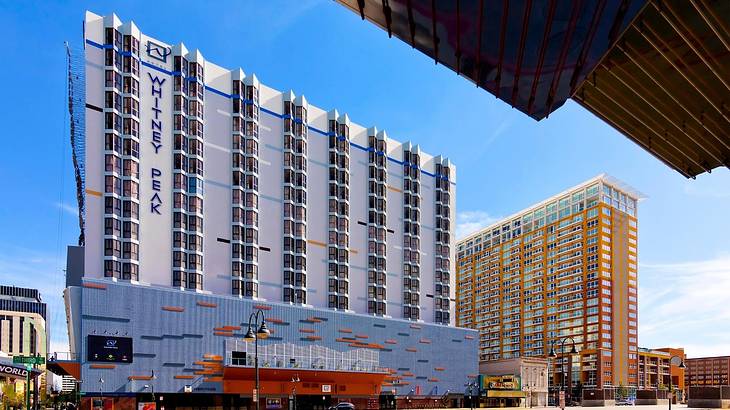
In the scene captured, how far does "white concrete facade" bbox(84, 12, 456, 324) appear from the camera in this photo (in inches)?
2781

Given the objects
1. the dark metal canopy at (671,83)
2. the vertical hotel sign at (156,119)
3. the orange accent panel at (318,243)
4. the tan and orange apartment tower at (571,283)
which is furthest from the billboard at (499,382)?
the dark metal canopy at (671,83)

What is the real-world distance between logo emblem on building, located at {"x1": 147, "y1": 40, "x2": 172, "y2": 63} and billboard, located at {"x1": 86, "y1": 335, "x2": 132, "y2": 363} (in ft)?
110

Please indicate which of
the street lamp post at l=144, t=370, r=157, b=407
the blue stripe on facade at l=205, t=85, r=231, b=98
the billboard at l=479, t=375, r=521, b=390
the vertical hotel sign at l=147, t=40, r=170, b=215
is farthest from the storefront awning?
the blue stripe on facade at l=205, t=85, r=231, b=98

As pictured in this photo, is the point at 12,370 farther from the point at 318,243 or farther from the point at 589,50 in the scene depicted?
the point at 589,50

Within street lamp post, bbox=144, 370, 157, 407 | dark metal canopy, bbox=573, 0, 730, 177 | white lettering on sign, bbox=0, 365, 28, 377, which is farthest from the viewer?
white lettering on sign, bbox=0, 365, 28, 377

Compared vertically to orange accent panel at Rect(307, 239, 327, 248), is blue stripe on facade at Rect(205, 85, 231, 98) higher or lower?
higher

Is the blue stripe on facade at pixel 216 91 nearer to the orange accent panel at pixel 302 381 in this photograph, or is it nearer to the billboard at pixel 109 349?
the billboard at pixel 109 349

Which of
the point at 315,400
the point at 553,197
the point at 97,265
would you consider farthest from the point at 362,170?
the point at 553,197

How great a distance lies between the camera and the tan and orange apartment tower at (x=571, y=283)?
14875 cm

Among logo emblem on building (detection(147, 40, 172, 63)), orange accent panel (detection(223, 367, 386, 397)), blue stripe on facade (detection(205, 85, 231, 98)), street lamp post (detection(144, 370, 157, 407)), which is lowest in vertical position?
orange accent panel (detection(223, 367, 386, 397))

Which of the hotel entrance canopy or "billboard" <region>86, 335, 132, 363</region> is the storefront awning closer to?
"billboard" <region>86, 335, 132, 363</region>

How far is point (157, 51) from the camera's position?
7675cm

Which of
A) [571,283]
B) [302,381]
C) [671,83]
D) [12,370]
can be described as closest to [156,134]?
[302,381]

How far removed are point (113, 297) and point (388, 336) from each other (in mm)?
41523
